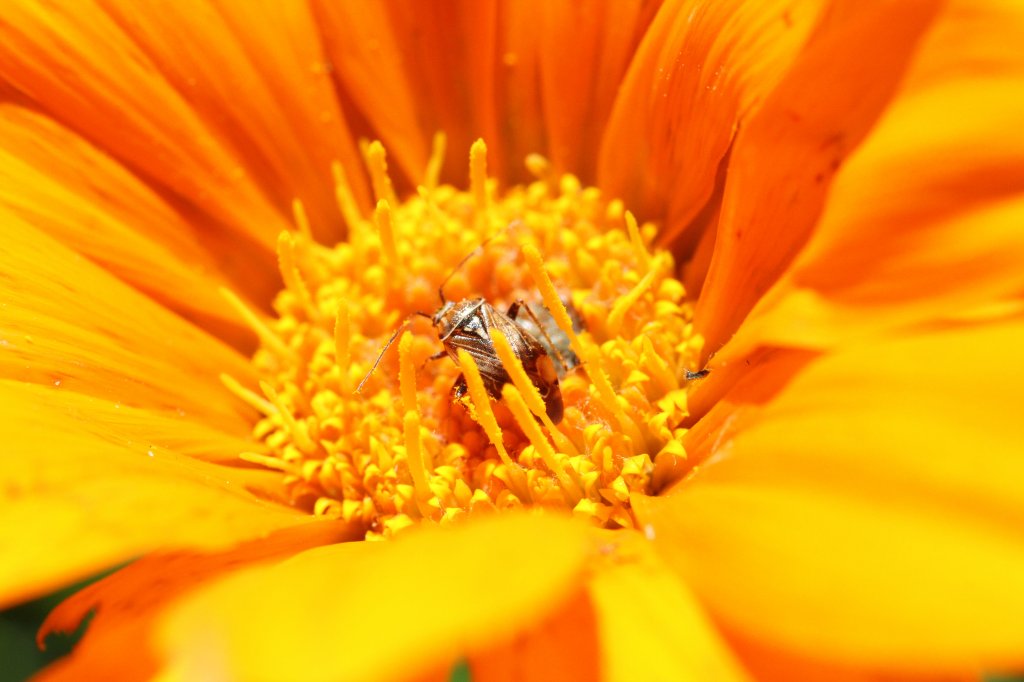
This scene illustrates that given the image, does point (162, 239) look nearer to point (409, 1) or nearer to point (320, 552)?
point (409, 1)

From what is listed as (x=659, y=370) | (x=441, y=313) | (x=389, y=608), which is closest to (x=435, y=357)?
(x=441, y=313)

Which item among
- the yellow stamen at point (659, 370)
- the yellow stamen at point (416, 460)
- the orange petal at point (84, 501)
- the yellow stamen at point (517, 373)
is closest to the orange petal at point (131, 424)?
the orange petal at point (84, 501)

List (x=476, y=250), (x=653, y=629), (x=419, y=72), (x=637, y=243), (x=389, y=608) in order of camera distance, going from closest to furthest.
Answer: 1. (x=389, y=608)
2. (x=653, y=629)
3. (x=637, y=243)
4. (x=476, y=250)
5. (x=419, y=72)

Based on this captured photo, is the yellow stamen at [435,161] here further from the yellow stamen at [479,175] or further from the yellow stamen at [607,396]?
the yellow stamen at [607,396]

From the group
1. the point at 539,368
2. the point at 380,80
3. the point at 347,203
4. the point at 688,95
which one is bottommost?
the point at 539,368

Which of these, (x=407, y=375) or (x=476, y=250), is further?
(x=476, y=250)

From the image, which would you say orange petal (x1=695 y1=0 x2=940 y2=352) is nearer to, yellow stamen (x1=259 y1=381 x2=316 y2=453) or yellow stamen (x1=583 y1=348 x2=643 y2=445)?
yellow stamen (x1=583 y1=348 x2=643 y2=445)

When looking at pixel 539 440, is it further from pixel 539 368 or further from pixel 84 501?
pixel 84 501
